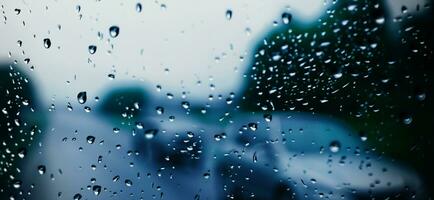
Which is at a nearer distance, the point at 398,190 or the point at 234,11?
the point at 398,190

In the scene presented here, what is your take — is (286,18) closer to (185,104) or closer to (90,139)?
(185,104)

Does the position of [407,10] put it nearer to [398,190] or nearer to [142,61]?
[398,190]

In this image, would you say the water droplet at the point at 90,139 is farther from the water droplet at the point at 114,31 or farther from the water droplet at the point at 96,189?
the water droplet at the point at 114,31

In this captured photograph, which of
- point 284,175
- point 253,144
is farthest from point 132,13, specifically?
point 284,175

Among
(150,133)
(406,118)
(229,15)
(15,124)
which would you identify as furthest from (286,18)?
(15,124)

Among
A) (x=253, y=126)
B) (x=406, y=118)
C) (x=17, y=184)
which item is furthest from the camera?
(x=17, y=184)

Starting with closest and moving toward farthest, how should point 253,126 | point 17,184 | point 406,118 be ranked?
point 406,118 → point 253,126 → point 17,184

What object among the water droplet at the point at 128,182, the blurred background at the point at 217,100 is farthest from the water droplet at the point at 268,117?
the water droplet at the point at 128,182

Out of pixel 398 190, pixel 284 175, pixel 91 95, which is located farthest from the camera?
pixel 91 95
